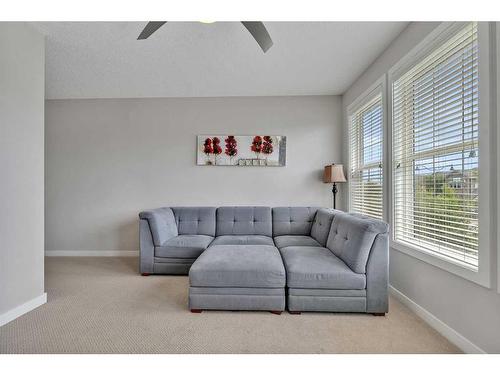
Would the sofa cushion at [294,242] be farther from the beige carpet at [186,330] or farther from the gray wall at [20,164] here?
the gray wall at [20,164]

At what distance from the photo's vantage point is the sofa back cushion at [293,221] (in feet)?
11.0

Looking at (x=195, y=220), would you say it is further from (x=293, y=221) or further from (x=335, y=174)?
(x=335, y=174)

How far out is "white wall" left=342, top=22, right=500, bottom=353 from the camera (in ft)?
4.43

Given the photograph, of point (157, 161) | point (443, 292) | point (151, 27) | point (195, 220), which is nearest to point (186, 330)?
point (195, 220)

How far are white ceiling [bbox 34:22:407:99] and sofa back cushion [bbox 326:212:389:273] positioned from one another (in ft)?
5.80

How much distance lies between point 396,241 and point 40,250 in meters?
3.36

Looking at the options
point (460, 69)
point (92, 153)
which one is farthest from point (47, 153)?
point (460, 69)

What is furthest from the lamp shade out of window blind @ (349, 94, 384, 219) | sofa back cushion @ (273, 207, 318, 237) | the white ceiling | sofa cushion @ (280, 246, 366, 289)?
sofa cushion @ (280, 246, 366, 289)

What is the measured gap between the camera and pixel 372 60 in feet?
8.80

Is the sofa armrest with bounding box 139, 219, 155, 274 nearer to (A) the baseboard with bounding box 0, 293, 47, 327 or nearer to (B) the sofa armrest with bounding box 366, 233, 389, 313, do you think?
(A) the baseboard with bounding box 0, 293, 47, 327

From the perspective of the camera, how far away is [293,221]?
338 centimetres

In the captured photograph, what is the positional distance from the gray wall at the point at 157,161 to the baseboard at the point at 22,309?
1.63 meters

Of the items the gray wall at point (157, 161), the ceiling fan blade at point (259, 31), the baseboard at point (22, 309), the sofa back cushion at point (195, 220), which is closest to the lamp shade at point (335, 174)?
the gray wall at point (157, 161)
